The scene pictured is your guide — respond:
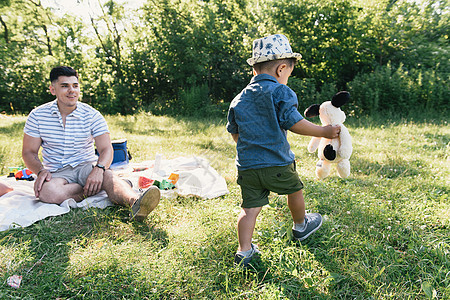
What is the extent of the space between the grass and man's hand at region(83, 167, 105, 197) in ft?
0.73

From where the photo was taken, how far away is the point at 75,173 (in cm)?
312

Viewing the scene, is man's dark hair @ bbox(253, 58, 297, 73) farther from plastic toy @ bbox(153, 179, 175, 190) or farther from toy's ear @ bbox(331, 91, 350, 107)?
plastic toy @ bbox(153, 179, 175, 190)

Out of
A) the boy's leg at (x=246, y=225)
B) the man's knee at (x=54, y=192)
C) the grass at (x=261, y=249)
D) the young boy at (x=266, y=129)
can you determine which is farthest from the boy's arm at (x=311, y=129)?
the man's knee at (x=54, y=192)

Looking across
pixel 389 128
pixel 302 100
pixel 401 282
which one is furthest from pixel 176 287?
pixel 302 100

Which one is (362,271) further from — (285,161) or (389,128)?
(389,128)

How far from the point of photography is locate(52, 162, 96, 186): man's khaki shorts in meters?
3.09

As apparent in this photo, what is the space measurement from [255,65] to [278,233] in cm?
131

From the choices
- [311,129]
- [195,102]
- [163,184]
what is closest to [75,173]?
[163,184]

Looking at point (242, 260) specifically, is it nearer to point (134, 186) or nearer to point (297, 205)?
point (297, 205)

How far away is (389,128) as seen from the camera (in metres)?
6.58

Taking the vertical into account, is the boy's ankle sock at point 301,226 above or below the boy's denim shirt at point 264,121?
below

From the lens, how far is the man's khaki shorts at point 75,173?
10.1ft

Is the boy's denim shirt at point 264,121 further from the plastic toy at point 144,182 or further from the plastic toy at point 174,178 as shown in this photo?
the plastic toy at point 144,182

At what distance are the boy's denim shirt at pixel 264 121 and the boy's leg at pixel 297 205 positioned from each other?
309 millimetres
